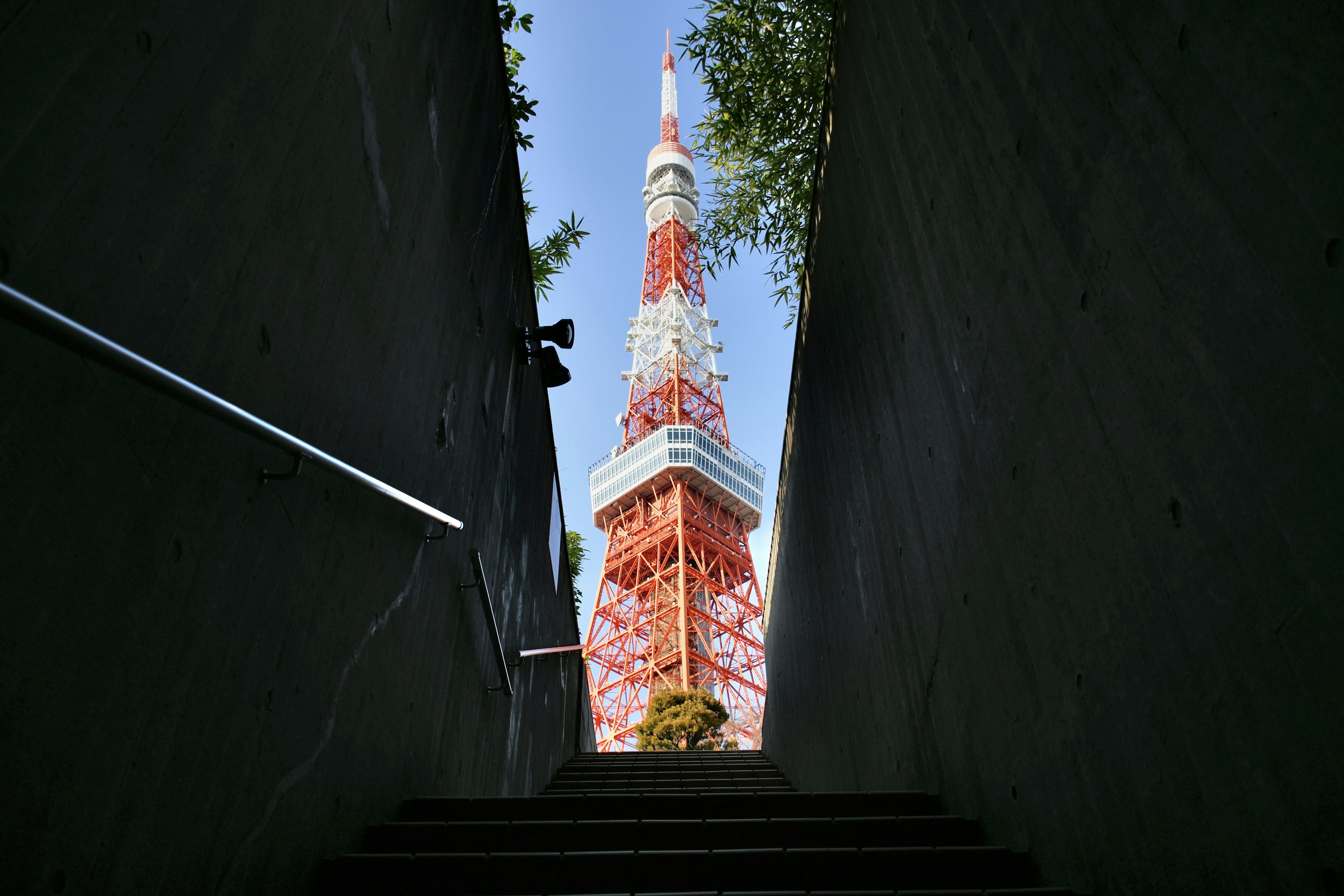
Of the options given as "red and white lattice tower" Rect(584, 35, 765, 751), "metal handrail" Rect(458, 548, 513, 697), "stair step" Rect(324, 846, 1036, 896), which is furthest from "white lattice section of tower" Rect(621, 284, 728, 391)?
"stair step" Rect(324, 846, 1036, 896)

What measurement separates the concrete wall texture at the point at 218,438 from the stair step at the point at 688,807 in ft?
0.73

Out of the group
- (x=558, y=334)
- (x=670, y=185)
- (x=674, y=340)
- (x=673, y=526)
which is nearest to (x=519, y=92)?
(x=558, y=334)

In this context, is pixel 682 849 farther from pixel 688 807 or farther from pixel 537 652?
pixel 537 652

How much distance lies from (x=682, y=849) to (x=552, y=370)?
126 inches

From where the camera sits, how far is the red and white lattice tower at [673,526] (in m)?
25.4

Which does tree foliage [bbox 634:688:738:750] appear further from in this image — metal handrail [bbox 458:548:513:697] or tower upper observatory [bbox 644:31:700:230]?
tower upper observatory [bbox 644:31:700:230]

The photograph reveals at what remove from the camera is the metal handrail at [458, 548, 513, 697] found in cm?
326

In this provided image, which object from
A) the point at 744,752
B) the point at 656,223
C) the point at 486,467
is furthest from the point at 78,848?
the point at 656,223

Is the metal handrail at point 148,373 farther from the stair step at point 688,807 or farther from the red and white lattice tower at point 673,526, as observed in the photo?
the red and white lattice tower at point 673,526

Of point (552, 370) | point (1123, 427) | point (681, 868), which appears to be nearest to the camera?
point (1123, 427)

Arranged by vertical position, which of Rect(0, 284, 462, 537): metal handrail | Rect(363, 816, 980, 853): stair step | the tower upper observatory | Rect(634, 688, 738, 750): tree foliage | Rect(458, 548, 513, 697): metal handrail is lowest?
Rect(363, 816, 980, 853): stair step

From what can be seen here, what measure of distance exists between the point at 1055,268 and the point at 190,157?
162 cm

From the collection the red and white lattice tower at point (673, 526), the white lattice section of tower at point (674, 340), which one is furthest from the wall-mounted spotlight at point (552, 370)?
the white lattice section of tower at point (674, 340)

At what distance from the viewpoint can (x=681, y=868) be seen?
1926 mm
